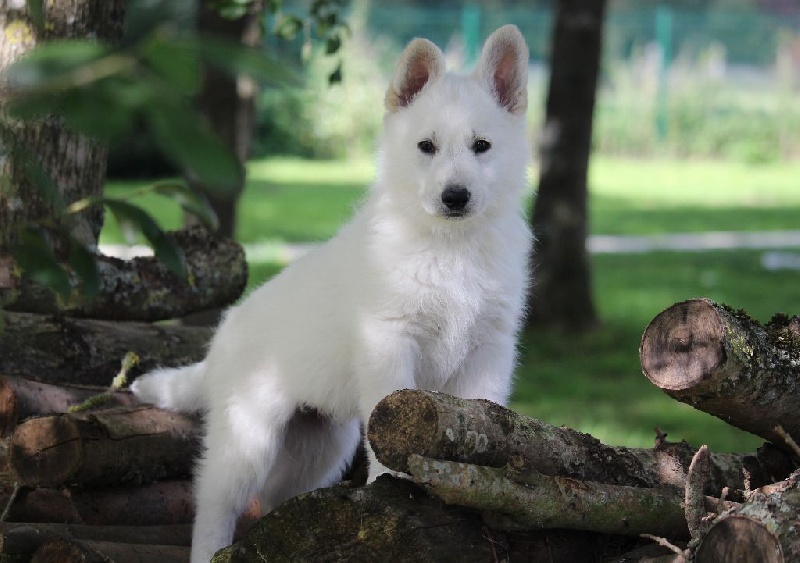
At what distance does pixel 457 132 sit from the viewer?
3748mm

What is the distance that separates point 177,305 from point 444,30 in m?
20.8

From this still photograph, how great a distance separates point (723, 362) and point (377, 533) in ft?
3.62

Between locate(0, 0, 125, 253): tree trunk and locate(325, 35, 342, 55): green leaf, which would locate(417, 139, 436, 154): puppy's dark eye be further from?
locate(325, 35, 342, 55): green leaf

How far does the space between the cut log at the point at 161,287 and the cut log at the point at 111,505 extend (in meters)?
0.90

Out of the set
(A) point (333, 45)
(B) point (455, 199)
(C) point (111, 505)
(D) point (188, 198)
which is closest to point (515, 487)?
(B) point (455, 199)

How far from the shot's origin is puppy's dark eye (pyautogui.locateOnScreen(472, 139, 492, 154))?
149 inches

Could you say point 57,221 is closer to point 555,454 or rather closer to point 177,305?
point 555,454

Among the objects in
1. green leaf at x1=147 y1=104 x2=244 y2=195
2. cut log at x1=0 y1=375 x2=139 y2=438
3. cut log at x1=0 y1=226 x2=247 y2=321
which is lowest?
cut log at x1=0 y1=375 x2=139 y2=438

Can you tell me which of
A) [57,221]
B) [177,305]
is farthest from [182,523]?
[57,221]

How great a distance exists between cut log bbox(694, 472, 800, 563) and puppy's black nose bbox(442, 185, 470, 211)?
1.39m

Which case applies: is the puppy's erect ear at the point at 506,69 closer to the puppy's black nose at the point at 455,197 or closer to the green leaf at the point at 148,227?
the puppy's black nose at the point at 455,197

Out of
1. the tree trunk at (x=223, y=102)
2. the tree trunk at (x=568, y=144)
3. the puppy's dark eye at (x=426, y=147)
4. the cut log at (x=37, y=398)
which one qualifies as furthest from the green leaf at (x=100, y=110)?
the tree trunk at (x=568, y=144)

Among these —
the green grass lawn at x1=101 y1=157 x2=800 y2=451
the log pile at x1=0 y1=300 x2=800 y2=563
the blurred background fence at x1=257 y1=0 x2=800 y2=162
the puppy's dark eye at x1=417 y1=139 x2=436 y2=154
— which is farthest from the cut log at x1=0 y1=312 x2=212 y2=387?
the blurred background fence at x1=257 y1=0 x2=800 y2=162

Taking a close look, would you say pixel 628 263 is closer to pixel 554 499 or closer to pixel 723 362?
pixel 723 362
